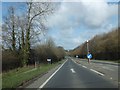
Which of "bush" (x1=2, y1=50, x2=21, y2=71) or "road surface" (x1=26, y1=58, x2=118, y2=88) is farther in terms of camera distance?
"bush" (x1=2, y1=50, x2=21, y2=71)

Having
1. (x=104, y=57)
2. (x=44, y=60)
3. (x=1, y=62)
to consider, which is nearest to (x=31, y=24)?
(x=1, y=62)

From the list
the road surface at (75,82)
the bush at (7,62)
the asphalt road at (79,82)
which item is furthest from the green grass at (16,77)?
the bush at (7,62)

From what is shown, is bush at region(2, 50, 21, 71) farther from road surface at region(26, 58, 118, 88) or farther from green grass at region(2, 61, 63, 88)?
road surface at region(26, 58, 118, 88)

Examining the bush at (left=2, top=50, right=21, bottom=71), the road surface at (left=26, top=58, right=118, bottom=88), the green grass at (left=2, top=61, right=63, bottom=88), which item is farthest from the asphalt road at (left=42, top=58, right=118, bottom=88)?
the bush at (left=2, top=50, right=21, bottom=71)

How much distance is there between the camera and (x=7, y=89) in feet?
45.3

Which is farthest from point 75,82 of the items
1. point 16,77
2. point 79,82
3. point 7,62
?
point 7,62

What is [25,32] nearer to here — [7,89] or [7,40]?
[7,40]

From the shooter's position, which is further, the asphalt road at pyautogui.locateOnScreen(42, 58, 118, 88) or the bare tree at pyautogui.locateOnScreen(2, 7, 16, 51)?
the bare tree at pyautogui.locateOnScreen(2, 7, 16, 51)

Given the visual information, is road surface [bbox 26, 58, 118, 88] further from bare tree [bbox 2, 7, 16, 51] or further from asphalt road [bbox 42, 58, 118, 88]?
bare tree [bbox 2, 7, 16, 51]

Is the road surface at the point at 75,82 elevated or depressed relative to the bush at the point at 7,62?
depressed

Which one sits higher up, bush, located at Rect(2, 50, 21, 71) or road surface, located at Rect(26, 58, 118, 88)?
bush, located at Rect(2, 50, 21, 71)

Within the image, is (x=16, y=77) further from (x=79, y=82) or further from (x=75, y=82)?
(x=79, y=82)

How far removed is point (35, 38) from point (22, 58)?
13.8 ft

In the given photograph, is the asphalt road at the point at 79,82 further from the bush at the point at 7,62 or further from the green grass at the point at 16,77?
the bush at the point at 7,62
